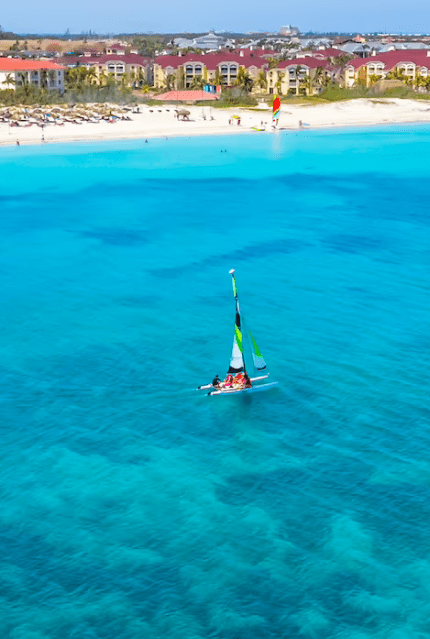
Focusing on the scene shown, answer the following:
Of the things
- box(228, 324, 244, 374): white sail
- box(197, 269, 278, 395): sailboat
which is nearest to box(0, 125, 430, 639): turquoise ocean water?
box(197, 269, 278, 395): sailboat

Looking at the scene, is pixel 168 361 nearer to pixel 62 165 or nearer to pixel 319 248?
pixel 319 248

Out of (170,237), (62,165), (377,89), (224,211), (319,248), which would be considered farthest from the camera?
(377,89)

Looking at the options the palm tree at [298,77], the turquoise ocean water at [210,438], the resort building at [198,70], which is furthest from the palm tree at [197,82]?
the turquoise ocean water at [210,438]

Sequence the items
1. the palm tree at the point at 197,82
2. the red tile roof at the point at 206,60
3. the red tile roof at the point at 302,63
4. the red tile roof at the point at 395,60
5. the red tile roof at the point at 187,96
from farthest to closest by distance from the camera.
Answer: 1. the red tile roof at the point at 395,60
2. the red tile roof at the point at 206,60
3. the red tile roof at the point at 302,63
4. the palm tree at the point at 197,82
5. the red tile roof at the point at 187,96

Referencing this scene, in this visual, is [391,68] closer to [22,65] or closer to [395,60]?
[395,60]

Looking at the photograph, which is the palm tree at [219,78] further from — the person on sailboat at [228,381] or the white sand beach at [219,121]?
the person on sailboat at [228,381]

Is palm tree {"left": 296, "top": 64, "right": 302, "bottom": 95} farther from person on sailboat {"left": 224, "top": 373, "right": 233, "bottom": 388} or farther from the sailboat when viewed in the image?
person on sailboat {"left": 224, "top": 373, "right": 233, "bottom": 388}

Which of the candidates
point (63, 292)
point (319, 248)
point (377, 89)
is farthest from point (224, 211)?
point (377, 89)
